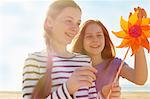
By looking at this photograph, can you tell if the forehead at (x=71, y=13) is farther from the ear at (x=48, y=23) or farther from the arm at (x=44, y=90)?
the arm at (x=44, y=90)

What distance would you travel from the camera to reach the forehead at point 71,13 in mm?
1202

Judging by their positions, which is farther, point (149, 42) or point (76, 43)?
point (76, 43)

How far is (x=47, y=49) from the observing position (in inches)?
46.9

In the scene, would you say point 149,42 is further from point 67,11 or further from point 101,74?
point 101,74

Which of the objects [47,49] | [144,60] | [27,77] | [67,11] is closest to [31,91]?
[27,77]

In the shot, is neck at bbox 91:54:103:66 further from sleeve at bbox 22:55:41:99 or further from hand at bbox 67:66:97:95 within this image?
hand at bbox 67:66:97:95

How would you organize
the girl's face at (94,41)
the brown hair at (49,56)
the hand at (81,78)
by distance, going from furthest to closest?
the girl's face at (94,41) < the brown hair at (49,56) < the hand at (81,78)

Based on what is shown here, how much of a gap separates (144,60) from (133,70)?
0.44ft

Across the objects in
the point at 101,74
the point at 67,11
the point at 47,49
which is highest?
the point at 67,11

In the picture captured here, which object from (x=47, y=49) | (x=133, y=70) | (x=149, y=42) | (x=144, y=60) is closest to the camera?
(x=149, y=42)

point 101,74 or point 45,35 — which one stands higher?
point 45,35

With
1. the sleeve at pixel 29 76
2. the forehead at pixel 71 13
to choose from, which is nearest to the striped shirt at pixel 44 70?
the sleeve at pixel 29 76

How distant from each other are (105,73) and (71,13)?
0.38 meters

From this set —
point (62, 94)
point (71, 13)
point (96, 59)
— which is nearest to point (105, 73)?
point (96, 59)
